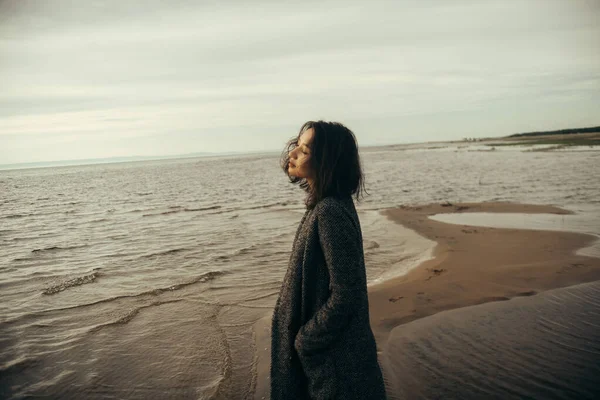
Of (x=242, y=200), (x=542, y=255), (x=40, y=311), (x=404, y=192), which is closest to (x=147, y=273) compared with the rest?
(x=40, y=311)

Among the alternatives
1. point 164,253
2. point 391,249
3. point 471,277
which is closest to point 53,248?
point 164,253

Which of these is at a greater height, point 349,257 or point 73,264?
point 349,257

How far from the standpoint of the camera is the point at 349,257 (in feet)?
6.95

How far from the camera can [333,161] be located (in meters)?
2.32

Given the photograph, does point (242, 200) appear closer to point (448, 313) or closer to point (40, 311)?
point (40, 311)

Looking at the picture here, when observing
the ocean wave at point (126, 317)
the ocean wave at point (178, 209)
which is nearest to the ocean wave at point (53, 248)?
the ocean wave at point (178, 209)

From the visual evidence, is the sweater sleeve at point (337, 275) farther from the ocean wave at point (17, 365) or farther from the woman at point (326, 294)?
the ocean wave at point (17, 365)

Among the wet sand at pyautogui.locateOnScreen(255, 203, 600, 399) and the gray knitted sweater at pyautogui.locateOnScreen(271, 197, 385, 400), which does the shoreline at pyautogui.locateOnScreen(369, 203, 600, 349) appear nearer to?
the wet sand at pyautogui.locateOnScreen(255, 203, 600, 399)

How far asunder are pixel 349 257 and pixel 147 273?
24.5 ft

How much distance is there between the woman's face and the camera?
2.37 meters

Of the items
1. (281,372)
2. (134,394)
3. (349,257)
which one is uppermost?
(349,257)

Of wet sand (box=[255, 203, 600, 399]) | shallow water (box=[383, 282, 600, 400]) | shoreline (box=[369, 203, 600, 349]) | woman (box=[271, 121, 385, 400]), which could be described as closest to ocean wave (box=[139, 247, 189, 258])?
wet sand (box=[255, 203, 600, 399])

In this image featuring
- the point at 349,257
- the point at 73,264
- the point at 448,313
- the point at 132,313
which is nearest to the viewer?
the point at 349,257

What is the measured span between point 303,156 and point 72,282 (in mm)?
7579
